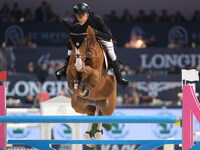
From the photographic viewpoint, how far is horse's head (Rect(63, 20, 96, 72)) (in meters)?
5.16

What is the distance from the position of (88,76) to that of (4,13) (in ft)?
36.0

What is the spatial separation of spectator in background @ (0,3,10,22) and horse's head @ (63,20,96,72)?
422 inches

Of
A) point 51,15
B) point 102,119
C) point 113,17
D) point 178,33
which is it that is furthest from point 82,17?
point 51,15

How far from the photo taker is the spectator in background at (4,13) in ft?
Answer: 51.0

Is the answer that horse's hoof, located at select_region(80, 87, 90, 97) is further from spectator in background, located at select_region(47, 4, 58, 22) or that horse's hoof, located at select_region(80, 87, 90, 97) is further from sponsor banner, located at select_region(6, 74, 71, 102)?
spectator in background, located at select_region(47, 4, 58, 22)

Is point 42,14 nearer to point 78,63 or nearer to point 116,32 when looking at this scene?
point 116,32

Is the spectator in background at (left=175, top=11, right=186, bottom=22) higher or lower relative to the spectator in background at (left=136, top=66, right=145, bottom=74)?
higher

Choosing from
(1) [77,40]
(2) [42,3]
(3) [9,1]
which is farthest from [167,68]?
(1) [77,40]

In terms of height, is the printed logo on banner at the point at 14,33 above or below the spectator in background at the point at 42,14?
below

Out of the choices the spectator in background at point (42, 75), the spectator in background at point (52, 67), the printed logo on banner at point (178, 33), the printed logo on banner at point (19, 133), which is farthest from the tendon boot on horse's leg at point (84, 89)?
the printed logo on banner at point (178, 33)

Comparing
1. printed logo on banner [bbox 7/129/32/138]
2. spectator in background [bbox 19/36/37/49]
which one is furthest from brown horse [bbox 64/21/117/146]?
spectator in background [bbox 19/36/37/49]

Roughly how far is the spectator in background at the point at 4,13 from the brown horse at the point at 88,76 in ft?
33.1

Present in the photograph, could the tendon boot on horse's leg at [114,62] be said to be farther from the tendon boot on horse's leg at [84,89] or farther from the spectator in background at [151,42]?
the spectator in background at [151,42]

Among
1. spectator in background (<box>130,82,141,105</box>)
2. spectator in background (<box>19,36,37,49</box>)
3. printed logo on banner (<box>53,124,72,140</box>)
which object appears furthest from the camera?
spectator in background (<box>19,36,37,49</box>)
